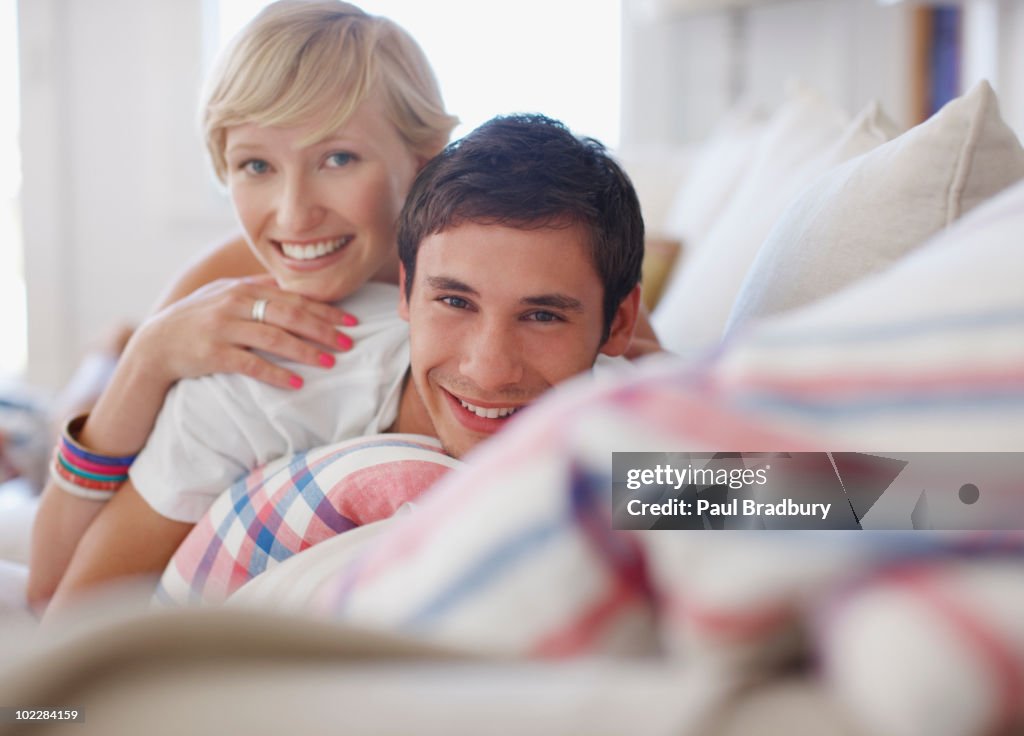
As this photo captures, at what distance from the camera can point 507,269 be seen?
2.97 ft

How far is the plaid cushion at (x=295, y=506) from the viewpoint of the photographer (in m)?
0.77

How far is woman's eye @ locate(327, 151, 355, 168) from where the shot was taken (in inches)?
43.1

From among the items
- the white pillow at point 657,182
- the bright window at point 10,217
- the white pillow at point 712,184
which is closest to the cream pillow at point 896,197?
the white pillow at point 712,184

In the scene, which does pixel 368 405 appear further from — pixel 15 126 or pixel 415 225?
pixel 15 126

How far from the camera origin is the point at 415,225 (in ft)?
3.27

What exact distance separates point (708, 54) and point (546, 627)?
13.0ft

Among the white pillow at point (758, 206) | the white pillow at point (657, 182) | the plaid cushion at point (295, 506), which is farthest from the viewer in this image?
the white pillow at point (657, 182)

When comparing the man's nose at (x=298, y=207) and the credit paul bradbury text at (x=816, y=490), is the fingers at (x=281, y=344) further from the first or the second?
the credit paul bradbury text at (x=816, y=490)

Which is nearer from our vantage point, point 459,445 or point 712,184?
point 459,445

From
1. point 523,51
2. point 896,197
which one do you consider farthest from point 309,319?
point 523,51

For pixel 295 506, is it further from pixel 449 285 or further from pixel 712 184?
pixel 712 184

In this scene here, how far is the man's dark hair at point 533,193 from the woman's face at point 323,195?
0.10 meters

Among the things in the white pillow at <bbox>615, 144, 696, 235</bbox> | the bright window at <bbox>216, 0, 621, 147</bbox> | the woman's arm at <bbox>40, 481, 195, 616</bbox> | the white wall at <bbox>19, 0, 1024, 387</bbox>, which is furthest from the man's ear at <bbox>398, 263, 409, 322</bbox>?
the white wall at <bbox>19, 0, 1024, 387</bbox>

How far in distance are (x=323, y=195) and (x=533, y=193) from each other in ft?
0.91
